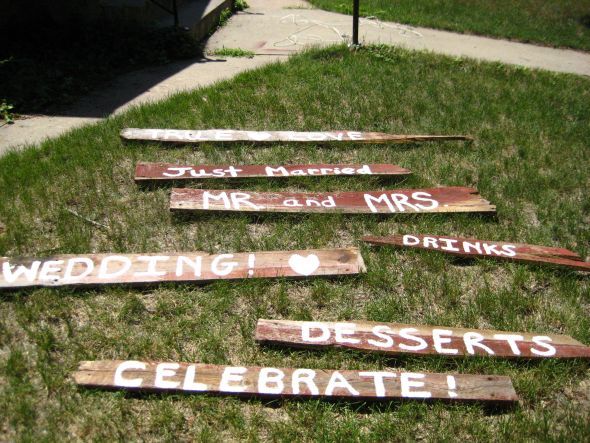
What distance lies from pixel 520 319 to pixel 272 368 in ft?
5.71

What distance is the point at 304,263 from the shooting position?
160 inches

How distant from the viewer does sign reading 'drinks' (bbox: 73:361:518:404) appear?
309cm

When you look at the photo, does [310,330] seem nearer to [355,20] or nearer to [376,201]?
[376,201]

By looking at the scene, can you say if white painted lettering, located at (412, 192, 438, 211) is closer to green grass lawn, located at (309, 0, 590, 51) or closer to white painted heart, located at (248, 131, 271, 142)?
white painted heart, located at (248, 131, 271, 142)

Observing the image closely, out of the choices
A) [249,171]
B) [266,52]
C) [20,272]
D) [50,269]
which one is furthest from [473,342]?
[266,52]

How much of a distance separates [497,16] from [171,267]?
11.6 m

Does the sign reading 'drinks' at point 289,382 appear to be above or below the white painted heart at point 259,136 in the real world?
below

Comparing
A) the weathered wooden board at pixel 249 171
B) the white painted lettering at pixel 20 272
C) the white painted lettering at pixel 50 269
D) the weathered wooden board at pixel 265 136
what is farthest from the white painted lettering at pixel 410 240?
the white painted lettering at pixel 20 272

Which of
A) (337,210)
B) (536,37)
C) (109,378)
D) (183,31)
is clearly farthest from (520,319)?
(536,37)

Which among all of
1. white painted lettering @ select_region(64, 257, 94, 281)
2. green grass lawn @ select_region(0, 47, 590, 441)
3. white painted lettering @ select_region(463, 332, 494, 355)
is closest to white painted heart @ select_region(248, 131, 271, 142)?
green grass lawn @ select_region(0, 47, 590, 441)

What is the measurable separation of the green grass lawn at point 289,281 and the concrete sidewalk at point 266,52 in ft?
1.97

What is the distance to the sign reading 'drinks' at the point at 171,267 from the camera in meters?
3.78

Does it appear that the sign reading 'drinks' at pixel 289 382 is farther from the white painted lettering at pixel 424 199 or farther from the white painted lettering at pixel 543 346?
the white painted lettering at pixel 424 199

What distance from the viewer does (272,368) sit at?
3.24 meters
